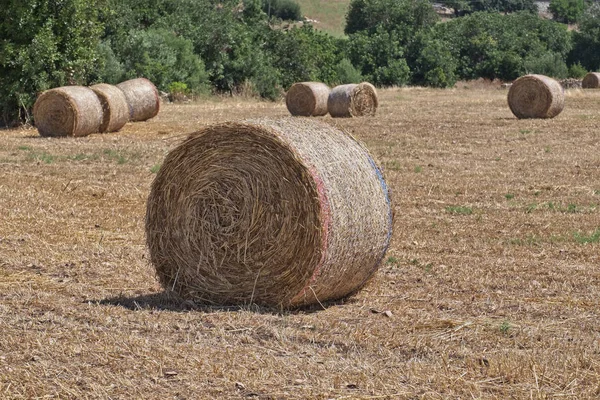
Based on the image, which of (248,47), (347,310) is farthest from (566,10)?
(347,310)

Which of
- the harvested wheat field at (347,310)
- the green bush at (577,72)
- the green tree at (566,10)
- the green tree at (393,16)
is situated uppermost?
the green tree at (566,10)

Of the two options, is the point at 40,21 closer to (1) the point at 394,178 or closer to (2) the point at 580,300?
(1) the point at 394,178

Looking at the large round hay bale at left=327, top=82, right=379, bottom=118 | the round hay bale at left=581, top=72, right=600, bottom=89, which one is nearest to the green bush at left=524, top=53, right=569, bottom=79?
the round hay bale at left=581, top=72, right=600, bottom=89

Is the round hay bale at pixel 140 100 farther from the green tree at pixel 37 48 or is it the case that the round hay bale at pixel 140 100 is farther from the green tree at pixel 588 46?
the green tree at pixel 588 46

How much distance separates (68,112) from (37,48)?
3832 millimetres

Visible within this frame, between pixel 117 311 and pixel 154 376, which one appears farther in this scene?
pixel 117 311

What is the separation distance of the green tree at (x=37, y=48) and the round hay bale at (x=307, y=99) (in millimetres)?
5939

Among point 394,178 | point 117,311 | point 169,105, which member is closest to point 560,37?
point 169,105

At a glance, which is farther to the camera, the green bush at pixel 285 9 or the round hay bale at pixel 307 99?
the green bush at pixel 285 9

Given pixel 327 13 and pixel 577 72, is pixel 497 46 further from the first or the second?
pixel 327 13

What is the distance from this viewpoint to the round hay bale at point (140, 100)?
25.3 metres

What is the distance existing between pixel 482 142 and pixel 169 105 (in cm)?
1449

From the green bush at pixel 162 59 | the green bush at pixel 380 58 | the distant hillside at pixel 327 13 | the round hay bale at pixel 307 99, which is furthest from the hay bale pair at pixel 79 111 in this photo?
the distant hillside at pixel 327 13

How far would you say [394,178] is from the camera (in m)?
15.8
